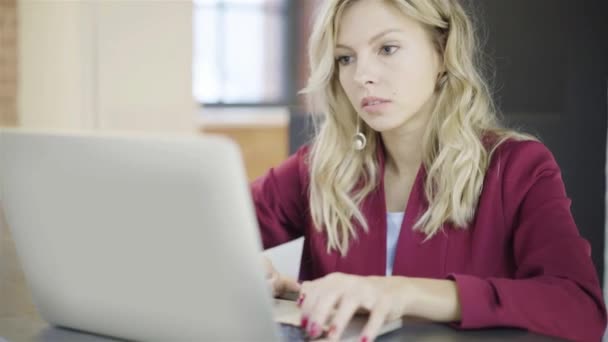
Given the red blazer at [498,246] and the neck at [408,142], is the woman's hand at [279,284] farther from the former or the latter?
the neck at [408,142]

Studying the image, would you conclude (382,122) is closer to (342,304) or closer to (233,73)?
(342,304)

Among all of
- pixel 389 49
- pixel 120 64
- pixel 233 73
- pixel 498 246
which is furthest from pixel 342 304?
pixel 233 73

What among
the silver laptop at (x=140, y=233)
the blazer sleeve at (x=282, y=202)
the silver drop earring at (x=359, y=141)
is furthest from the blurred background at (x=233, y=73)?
the silver drop earring at (x=359, y=141)

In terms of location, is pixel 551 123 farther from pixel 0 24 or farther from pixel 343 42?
pixel 0 24

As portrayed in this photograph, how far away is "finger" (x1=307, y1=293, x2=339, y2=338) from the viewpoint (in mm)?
973

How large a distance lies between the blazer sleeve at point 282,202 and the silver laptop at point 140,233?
2.55 feet

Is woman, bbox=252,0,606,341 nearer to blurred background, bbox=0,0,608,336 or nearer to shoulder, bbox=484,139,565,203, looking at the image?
shoulder, bbox=484,139,565,203

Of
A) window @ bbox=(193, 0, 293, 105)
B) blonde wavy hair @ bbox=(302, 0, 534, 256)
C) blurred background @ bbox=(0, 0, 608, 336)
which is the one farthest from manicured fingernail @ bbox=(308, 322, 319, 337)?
window @ bbox=(193, 0, 293, 105)

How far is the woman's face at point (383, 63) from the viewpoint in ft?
5.02

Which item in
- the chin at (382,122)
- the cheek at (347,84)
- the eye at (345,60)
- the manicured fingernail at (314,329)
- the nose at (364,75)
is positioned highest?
the eye at (345,60)

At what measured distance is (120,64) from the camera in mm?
3555

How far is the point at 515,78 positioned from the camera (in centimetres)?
218

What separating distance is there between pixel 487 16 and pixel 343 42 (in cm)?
72

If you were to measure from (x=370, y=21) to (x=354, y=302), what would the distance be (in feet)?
2.38
